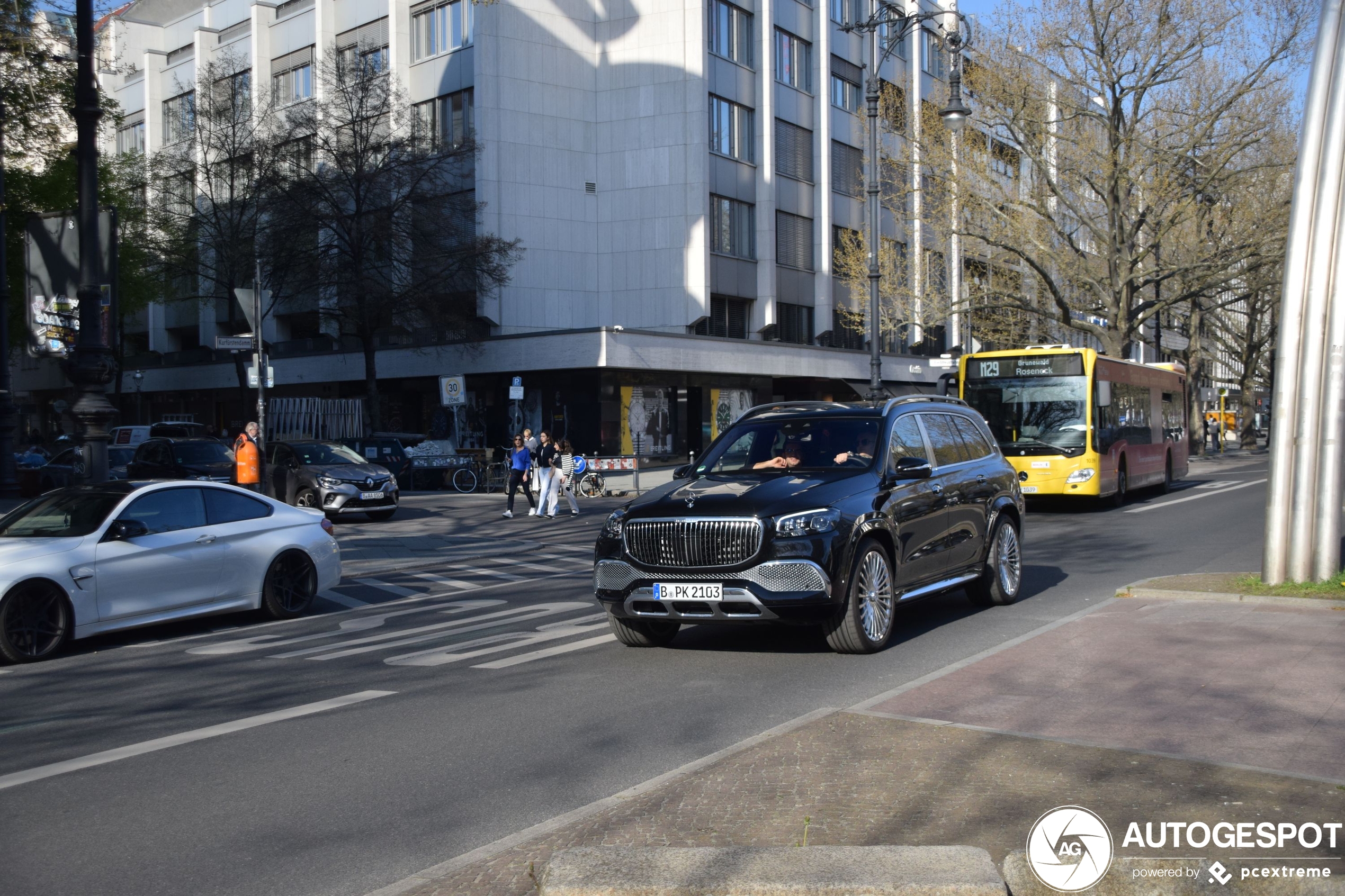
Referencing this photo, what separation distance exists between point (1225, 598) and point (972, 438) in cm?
255

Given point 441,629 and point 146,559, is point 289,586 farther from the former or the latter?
point 441,629

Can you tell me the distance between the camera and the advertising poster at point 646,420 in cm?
3988

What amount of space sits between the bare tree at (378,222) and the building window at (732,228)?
803 centimetres

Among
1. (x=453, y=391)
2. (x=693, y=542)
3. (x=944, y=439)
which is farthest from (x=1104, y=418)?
(x=453, y=391)

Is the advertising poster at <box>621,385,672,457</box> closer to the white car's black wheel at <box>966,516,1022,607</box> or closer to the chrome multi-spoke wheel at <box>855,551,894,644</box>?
the white car's black wheel at <box>966,516,1022,607</box>

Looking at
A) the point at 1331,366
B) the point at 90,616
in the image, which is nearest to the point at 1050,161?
the point at 1331,366

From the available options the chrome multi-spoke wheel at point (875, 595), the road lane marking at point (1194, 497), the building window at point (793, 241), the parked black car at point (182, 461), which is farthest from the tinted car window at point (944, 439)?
the building window at point (793, 241)

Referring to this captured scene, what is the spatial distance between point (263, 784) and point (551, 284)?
37.0 m

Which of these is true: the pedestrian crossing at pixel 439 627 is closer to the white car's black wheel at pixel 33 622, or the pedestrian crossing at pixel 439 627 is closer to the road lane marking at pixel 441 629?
the road lane marking at pixel 441 629

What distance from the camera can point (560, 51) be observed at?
4169cm

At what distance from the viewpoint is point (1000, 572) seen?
36.7 feet

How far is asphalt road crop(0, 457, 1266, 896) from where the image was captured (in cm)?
481

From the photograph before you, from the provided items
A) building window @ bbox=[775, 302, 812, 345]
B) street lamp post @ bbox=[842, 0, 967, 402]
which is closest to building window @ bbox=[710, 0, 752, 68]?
building window @ bbox=[775, 302, 812, 345]

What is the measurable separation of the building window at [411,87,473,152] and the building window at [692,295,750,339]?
10.4 m
